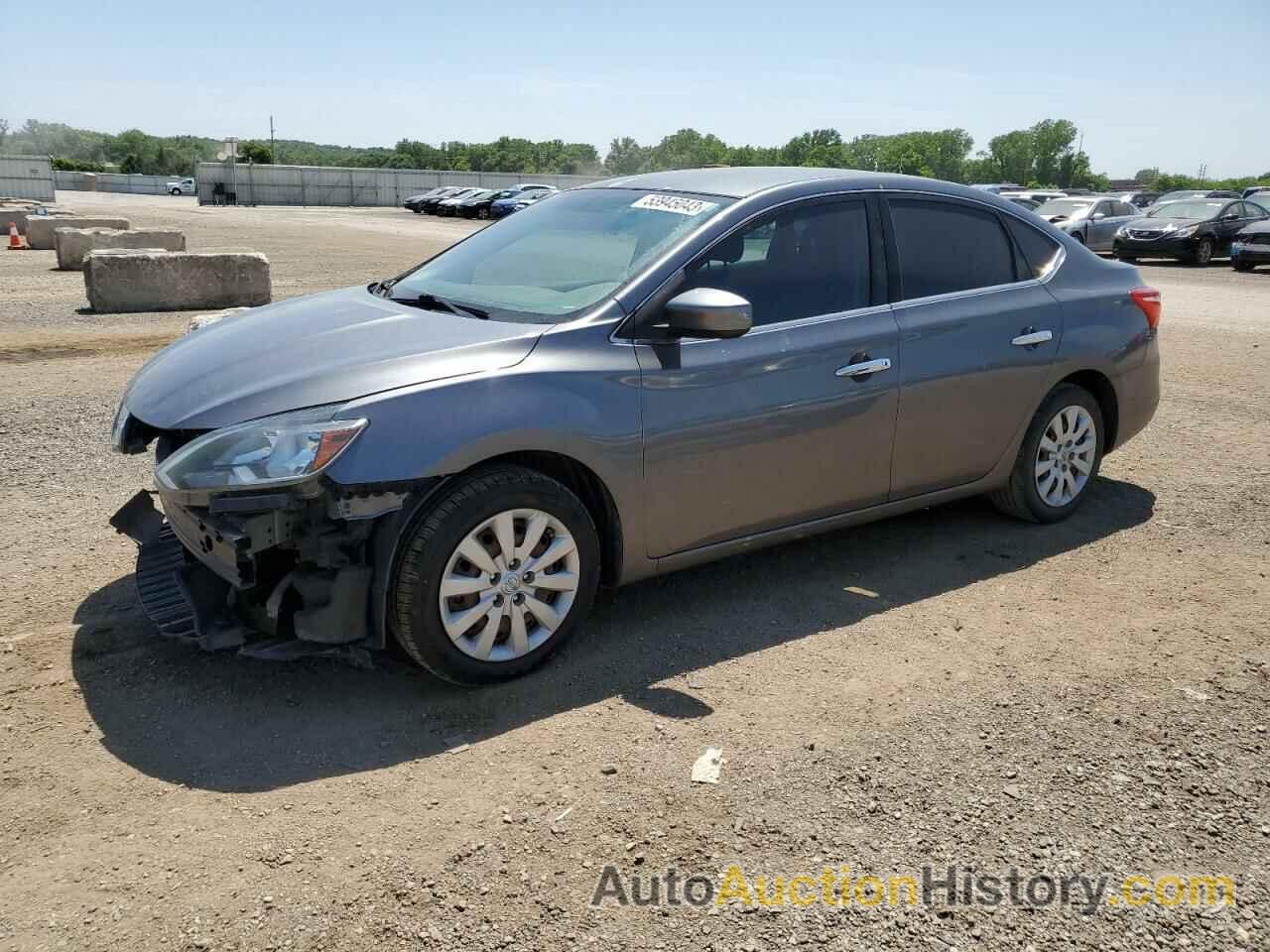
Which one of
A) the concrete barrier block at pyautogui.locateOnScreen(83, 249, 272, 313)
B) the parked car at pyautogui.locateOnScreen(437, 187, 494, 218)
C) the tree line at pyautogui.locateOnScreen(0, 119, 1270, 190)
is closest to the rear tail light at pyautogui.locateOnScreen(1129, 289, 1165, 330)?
the concrete barrier block at pyautogui.locateOnScreen(83, 249, 272, 313)

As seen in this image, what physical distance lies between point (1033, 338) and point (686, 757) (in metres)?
2.91

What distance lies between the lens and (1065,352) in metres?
5.30

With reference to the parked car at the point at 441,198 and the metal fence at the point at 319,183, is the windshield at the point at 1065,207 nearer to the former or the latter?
the parked car at the point at 441,198

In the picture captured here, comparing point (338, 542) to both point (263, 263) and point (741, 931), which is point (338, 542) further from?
point (263, 263)

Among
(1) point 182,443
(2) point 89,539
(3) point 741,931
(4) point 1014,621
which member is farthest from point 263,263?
(3) point 741,931

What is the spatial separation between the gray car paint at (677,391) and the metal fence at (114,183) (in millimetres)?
90233

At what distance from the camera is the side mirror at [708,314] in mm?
3838

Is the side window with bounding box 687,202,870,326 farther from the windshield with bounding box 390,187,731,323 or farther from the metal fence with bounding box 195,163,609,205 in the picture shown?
the metal fence with bounding box 195,163,609,205

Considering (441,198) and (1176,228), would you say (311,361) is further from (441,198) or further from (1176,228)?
(441,198)

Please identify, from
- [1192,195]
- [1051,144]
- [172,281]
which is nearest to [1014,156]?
[1051,144]

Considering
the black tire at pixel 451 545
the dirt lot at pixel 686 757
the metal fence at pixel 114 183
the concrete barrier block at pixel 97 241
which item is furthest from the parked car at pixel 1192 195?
the metal fence at pixel 114 183

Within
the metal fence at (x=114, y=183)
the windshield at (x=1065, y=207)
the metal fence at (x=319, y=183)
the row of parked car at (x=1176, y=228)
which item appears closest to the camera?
the row of parked car at (x=1176, y=228)

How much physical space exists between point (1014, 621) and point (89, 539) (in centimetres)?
412

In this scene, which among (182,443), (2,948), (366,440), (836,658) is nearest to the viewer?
(2,948)
